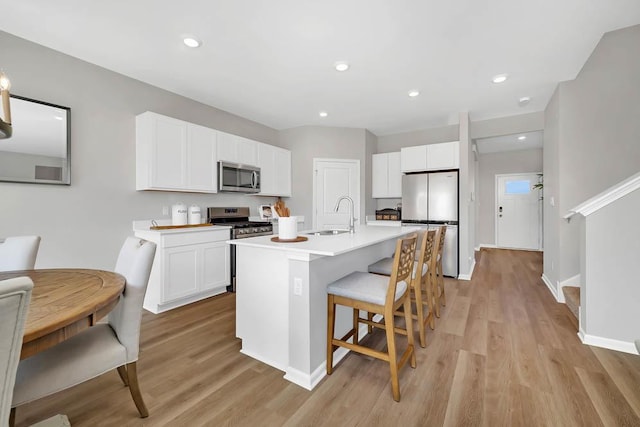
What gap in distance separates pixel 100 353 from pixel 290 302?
3.28 feet

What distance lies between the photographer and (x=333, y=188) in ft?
16.6

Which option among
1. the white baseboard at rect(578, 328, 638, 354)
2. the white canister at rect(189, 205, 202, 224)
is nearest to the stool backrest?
the white baseboard at rect(578, 328, 638, 354)

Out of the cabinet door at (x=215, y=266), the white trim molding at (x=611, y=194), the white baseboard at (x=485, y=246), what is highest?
the white trim molding at (x=611, y=194)

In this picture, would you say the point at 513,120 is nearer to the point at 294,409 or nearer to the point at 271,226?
the point at 271,226

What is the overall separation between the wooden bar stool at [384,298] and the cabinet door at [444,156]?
3085 millimetres

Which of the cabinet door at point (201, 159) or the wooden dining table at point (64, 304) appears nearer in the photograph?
the wooden dining table at point (64, 304)

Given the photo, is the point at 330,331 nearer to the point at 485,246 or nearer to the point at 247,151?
the point at 247,151

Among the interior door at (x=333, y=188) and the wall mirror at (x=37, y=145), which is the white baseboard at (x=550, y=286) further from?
the wall mirror at (x=37, y=145)

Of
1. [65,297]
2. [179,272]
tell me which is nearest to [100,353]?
[65,297]

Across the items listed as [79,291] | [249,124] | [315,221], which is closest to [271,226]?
[315,221]

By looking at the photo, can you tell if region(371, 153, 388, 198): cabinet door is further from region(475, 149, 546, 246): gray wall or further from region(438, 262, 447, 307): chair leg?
region(475, 149, 546, 246): gray wall

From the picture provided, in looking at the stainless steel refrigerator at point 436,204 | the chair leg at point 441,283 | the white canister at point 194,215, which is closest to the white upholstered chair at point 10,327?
the white canister at point 194,215

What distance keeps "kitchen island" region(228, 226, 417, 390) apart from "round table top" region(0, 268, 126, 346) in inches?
32.7

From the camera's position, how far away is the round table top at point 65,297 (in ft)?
3.01
